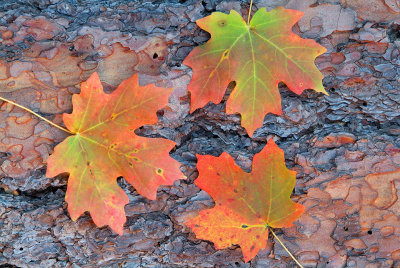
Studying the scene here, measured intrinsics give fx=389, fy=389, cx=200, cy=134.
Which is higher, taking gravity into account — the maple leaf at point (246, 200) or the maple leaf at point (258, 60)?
the maple leaf at point (258, 60)

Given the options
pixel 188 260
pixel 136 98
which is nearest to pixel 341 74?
pixel 136 98

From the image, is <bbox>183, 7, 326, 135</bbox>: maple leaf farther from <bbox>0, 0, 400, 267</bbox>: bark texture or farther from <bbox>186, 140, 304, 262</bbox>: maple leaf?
<bbox>186, 140, 304, 262</bbox>: maple leaf

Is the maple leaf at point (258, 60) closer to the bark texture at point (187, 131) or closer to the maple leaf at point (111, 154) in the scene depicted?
the bark texture at point (187, 131)

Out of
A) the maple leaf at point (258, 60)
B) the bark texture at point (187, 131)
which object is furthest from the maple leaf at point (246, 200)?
the maple leaf at point (258, 60)

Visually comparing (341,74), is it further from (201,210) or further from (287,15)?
(201,210)

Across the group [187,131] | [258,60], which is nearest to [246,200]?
[187,131]

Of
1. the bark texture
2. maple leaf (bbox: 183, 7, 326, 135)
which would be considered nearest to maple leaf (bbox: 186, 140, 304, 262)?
the bark texture
